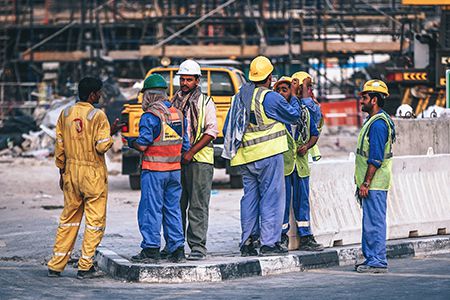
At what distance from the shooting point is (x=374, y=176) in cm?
1145

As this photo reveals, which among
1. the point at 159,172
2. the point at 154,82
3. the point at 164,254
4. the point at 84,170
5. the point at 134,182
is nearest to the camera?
the point at 84,170

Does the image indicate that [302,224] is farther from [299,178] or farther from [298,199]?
[299,178]

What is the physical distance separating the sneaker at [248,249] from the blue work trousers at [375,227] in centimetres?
116

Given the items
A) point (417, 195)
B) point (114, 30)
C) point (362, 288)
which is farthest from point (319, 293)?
point (114, 30)

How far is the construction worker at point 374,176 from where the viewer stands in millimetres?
11391

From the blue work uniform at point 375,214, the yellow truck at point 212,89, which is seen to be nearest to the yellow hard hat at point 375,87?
the blue work uniform at point 375,214

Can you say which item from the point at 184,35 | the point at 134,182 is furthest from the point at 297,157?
the point at 184,35

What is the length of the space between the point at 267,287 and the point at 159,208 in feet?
4.40

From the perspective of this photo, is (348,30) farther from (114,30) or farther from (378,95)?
(378,95)

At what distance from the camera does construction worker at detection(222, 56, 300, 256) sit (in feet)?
38.8

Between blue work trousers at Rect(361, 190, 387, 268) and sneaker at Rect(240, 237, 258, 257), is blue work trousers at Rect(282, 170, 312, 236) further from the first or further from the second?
blue work trousers at Rect(361, 190, 387, 268)

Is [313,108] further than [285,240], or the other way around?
[313,108]

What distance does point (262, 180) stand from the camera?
11.9 metres

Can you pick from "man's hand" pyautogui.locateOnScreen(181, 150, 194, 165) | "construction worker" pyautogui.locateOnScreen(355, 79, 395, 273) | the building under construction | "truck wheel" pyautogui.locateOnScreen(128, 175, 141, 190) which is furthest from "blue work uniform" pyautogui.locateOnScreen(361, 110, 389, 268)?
the building under construction
